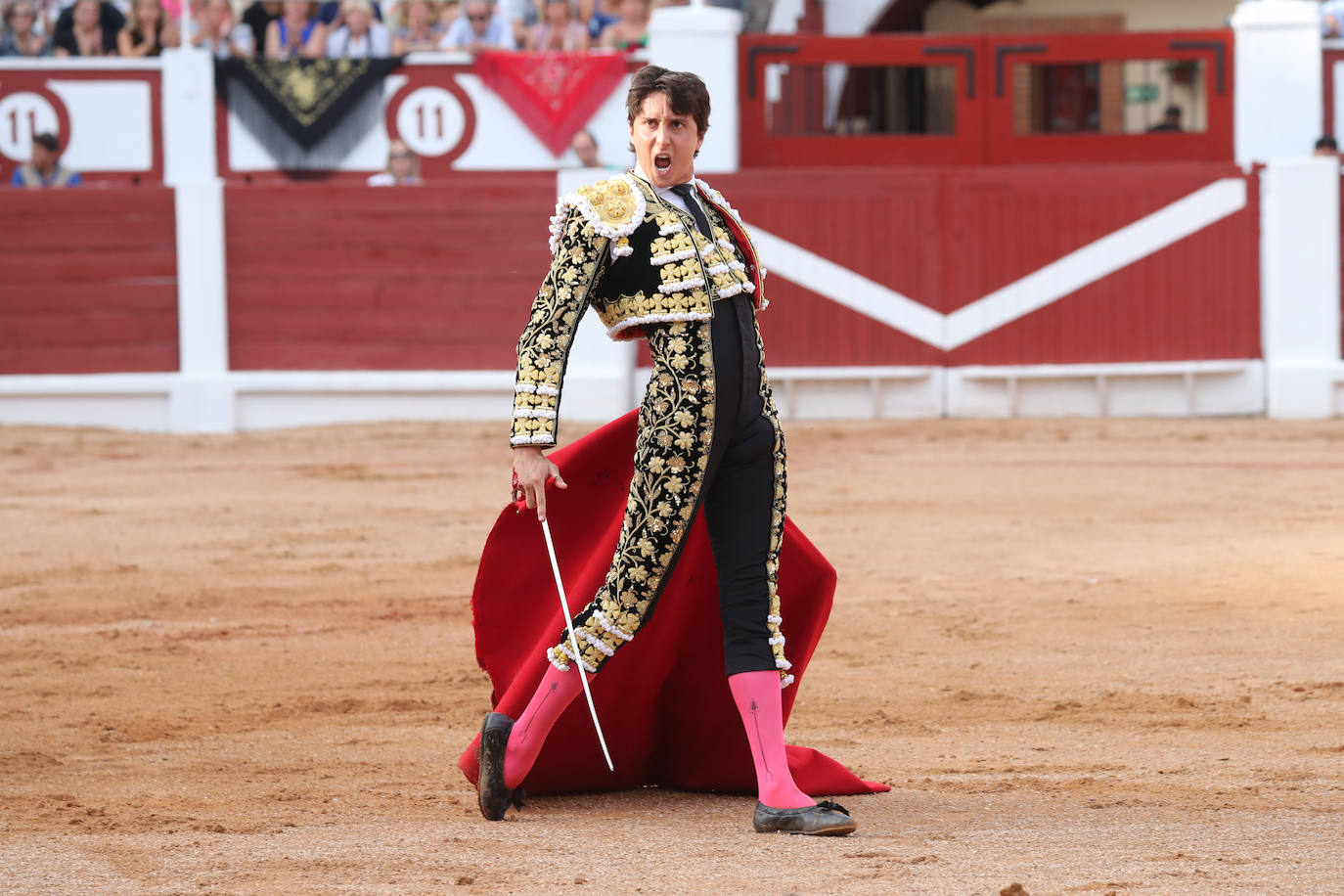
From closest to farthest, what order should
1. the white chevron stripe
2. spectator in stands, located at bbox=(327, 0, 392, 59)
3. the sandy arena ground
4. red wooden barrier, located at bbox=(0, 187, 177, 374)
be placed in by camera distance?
1. the sandy arena ground
2. red wooden barrier, located at bbox=(0, 187, 177, 374)
3. the white chevron stripe
4. spectator in stands, located at bbox=(327, 0, 392, 59)

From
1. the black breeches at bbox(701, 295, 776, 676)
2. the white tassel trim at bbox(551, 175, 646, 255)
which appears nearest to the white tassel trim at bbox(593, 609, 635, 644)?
the black breeches at bbox(701, 295, 776, 676)

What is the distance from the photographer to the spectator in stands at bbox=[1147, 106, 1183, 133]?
1115cm

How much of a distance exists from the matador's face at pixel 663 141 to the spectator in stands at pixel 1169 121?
345 inches

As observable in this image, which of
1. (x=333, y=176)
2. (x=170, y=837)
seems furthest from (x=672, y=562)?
(x=333, y=176)

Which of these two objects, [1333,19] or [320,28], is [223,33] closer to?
[320,28]

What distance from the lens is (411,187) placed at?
34.9 feet

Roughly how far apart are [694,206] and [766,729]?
2.79ft

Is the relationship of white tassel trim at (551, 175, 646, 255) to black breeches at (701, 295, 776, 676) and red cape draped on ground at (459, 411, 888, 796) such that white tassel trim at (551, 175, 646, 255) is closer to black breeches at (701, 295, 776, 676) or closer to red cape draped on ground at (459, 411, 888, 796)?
black breeches at (701, 295, 776, 676)

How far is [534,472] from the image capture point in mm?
2887

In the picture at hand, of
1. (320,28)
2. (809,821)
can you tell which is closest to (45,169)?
(320,28)

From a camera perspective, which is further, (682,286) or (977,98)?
(977,98)

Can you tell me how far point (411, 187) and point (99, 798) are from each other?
7.73 meters

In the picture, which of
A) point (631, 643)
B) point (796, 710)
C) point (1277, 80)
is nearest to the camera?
point (631, 643)

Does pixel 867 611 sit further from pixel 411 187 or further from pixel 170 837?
pixel 411 187
